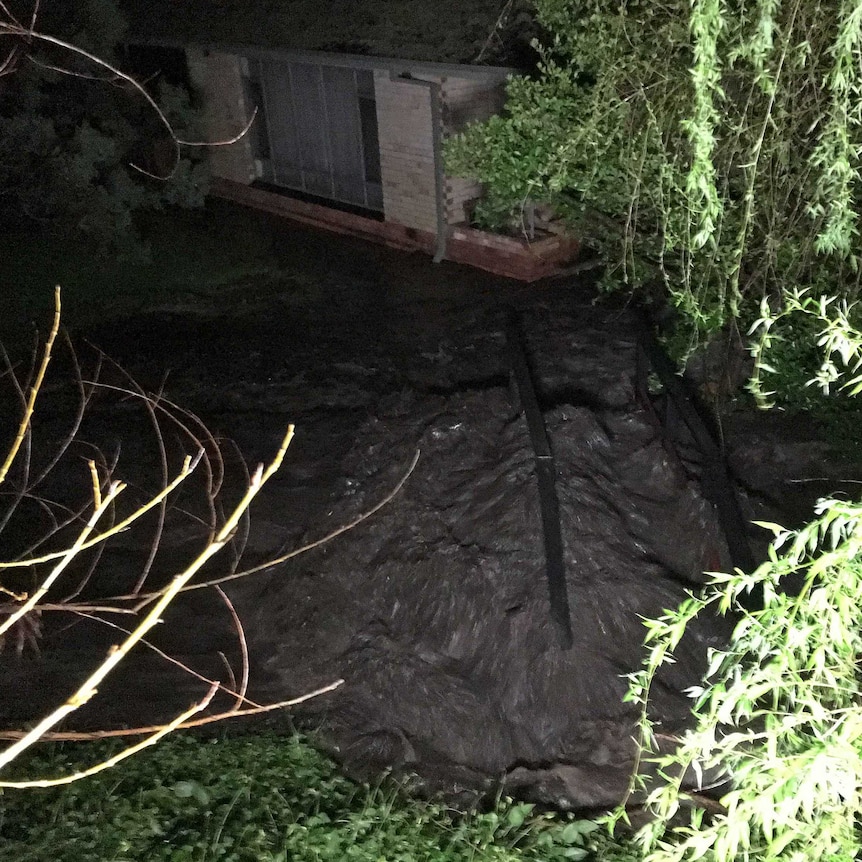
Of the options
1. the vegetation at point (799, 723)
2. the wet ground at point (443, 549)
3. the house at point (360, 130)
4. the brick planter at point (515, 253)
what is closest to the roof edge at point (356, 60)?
the house at point (360, 130)

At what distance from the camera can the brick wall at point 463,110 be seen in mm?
10656

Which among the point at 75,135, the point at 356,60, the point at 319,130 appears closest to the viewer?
A: the point at 75,135

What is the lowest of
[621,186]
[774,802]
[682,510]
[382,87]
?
[682,510]

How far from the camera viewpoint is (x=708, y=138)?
449 centimetres

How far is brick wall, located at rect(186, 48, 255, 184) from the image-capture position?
14.0 meters

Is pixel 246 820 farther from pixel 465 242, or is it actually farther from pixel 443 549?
pixel 465 242

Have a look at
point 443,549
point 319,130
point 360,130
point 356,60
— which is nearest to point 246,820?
point 443,549

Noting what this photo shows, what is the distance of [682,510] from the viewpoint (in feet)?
20.2

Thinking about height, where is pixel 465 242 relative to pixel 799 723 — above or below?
below

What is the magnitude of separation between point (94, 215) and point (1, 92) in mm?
1690

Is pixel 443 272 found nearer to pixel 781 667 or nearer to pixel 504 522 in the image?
pixel 504 522

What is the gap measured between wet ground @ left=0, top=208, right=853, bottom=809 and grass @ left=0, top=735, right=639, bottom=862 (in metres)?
0.37

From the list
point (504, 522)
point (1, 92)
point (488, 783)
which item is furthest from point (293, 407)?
point (1, 92)

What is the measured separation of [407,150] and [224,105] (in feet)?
15.2
